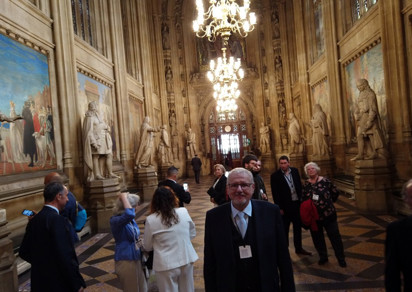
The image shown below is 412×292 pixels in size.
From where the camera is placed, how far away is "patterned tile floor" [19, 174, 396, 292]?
4293 millimetres

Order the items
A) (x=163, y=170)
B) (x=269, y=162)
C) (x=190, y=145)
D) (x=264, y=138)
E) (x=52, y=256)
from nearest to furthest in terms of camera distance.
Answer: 1. (x=52, y=256)
2. (x=163, y=170)
3. (x=190, y=145)
4. (x=269, y=162)
5. (x=264, y=138)

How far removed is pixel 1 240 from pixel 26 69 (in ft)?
15.5

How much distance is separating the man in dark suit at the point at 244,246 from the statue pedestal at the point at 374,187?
697cm

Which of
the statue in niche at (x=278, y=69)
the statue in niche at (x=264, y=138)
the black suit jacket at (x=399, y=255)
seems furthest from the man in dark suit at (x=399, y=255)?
the statue in niche at (x=278, y=69)

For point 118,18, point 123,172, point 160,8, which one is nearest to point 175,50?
point 160,8

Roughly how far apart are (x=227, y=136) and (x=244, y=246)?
76.3ft

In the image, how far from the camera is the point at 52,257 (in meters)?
2.77

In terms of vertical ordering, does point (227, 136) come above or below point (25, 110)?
below

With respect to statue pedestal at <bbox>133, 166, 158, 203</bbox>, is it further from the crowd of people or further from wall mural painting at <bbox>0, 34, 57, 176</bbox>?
the crowd of people

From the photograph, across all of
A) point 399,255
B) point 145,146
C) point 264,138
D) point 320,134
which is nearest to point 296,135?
point 320,134

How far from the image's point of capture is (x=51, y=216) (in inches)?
109

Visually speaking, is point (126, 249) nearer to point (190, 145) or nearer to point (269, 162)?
point (190, 145)

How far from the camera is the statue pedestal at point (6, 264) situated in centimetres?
385

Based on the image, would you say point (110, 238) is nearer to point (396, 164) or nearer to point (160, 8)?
point (396, 164)
